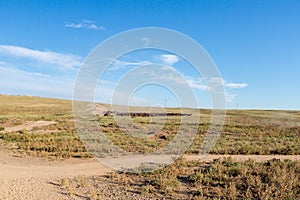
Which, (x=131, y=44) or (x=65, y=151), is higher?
(x=131, y=44)

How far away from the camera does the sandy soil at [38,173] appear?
10.6 m

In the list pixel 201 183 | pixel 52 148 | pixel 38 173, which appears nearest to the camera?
pixel 201 183

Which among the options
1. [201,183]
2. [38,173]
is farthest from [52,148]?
[201,183]

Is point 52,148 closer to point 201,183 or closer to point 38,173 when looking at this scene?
point 38,173

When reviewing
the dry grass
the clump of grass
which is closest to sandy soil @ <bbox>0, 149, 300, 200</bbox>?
the dry grass

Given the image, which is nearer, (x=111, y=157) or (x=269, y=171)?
(x=269, y=171)

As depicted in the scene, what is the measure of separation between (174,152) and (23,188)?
10.8 metres

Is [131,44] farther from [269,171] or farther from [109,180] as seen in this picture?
[269,171]

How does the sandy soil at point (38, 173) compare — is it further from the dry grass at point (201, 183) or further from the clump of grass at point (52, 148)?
the clump of grass at point (52, 148)

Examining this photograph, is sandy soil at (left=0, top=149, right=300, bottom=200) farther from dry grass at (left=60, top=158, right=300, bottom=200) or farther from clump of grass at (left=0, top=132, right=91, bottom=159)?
clump of grass at (left=0, top=132, right=91, bottom=159)

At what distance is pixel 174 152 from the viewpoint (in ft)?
65.0

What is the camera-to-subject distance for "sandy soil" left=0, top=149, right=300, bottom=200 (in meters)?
10.6

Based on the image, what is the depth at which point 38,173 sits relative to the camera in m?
13.5

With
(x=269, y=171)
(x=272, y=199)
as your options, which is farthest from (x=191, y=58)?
(x=272, y=199)
